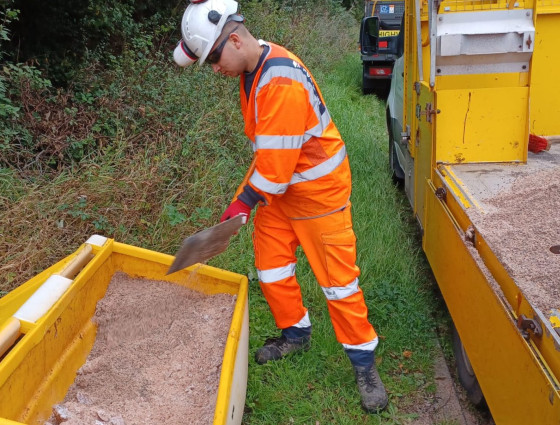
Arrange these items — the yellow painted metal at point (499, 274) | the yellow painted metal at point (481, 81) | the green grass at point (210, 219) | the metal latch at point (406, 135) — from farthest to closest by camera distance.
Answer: the metal latch at point (406, 135) → the yellow painted metal at point (481, 81) → the green grass at point (210, 219) → the yellow painted metal at point (499, 274)

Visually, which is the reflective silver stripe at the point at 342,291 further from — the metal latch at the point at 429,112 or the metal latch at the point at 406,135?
the metal latch at the point at 406,135

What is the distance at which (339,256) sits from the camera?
2.98 meters

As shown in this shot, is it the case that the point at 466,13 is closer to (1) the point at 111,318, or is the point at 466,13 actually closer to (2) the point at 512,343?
(2) the point at 512,343

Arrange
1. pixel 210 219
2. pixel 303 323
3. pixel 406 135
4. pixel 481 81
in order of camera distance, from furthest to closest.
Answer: pixel 210 219, pixel 406 135, pixel 481 81, pixel 303 323

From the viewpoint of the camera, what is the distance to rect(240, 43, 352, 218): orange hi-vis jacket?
2654mm

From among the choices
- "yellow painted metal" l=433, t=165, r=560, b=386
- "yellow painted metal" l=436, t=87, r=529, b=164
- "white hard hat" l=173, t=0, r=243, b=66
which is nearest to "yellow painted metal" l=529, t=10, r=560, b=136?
"yellow painted metal" l=436, t=87, r=529, b=164

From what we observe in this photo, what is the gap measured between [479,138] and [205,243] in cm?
188

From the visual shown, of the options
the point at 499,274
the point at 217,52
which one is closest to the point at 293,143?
the point at 217,52

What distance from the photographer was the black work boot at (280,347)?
3.52m

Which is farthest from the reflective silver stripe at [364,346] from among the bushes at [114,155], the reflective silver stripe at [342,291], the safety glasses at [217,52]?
the bushes at [114,155]

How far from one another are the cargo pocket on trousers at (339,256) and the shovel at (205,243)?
1.55 ft

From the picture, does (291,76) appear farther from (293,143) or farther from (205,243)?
(205,243)

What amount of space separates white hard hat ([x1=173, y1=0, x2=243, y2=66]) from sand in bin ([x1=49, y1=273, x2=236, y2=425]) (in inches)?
50.2

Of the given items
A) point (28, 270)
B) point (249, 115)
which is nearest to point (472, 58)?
point (249, 115)
